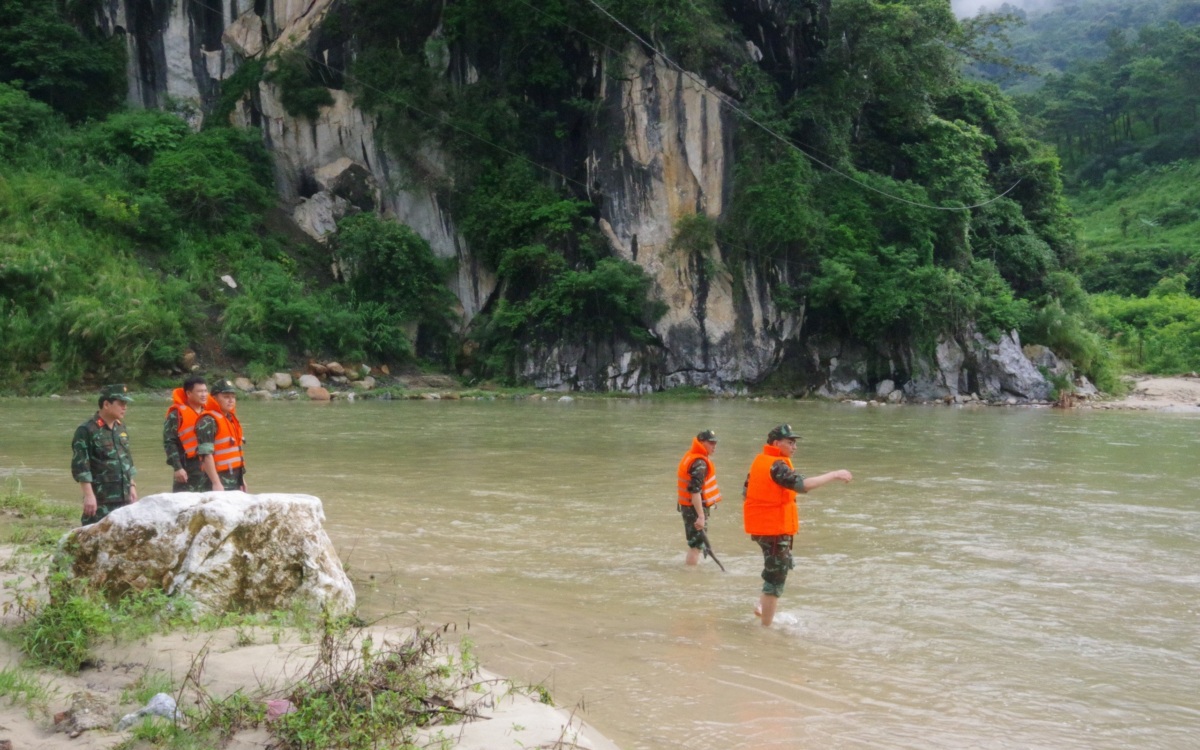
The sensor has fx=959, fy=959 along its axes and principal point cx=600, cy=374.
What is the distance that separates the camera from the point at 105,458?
6941mm

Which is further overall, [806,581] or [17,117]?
[17,117]

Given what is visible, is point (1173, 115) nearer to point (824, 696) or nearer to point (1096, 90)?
point (1096, 90)

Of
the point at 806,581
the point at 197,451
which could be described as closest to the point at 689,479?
the point at 806,581

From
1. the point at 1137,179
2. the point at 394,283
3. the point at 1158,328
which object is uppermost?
the point at 1137,179

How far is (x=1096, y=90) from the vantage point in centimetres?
6200

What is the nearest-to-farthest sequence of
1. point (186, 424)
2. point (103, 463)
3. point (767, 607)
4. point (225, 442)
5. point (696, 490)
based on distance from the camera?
point (767, 607) → point (103, 463) → point (186, 424) → point (225, 442) → point (696, 490)

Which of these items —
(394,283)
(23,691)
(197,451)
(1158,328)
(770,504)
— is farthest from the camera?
(1158,328)

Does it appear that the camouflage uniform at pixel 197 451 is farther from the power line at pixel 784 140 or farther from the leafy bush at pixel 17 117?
the leafy bush at pixel 17 117

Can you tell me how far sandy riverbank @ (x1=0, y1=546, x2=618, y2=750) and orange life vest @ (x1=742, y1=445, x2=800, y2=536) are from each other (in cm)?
250

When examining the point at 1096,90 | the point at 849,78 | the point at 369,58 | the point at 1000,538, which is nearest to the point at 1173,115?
the point at 1096,90

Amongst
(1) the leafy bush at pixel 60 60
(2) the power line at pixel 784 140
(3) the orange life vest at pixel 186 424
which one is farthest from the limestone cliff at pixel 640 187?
(3) the orange life vest at pixel 186 424

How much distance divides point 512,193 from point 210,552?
27.7m

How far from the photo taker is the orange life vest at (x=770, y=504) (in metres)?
6.77

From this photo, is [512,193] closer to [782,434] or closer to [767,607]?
[782,434]
